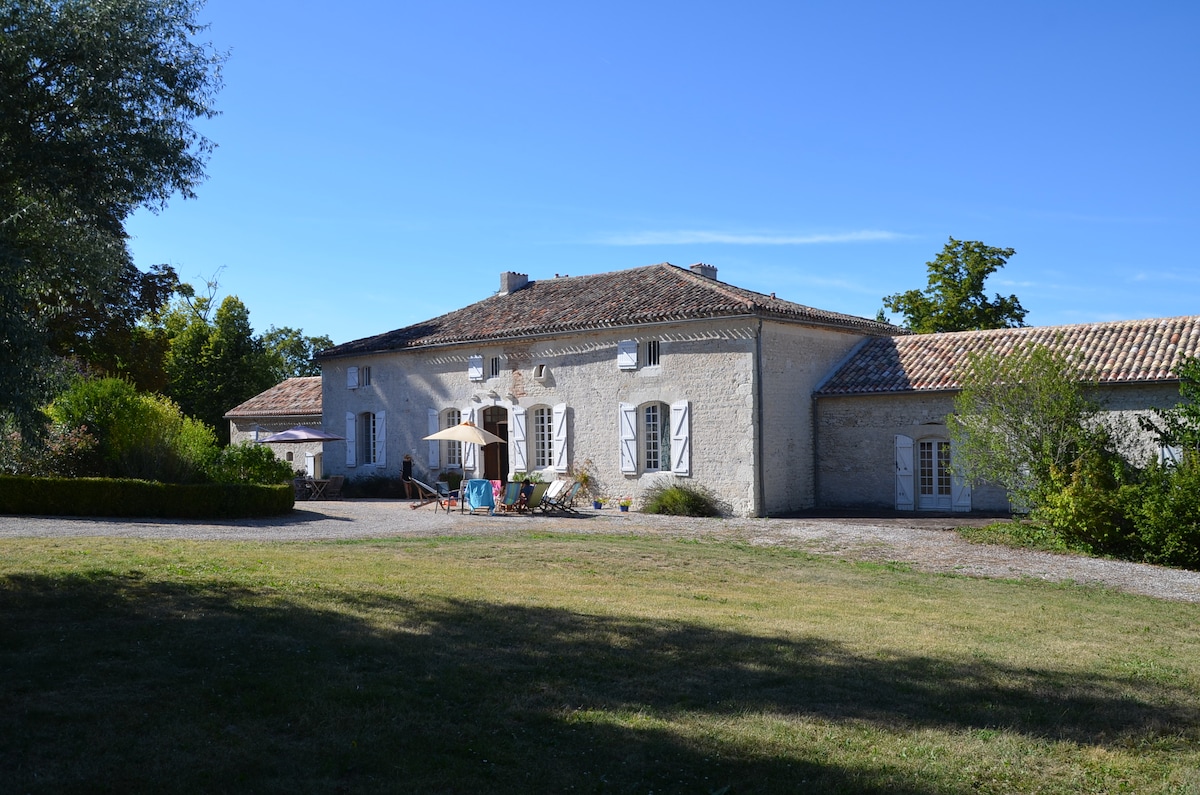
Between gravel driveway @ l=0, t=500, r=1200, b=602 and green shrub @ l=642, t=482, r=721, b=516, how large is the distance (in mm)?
548

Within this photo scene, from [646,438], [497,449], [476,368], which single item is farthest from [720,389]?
[497,449]

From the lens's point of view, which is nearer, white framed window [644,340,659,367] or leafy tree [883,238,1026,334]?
white framed window [644,340,659,367]

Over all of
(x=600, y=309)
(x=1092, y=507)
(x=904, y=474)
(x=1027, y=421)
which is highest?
(x=600, y=309)

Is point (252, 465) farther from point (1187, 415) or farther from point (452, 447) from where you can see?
point (1187, 415)

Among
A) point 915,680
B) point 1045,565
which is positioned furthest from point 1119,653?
point 1045,565

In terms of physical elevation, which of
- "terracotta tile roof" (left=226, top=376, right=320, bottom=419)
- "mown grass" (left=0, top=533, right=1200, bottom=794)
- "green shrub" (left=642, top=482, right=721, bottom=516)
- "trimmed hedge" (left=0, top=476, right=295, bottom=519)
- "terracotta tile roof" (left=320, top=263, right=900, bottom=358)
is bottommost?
"mown grass" (left=0, top=533, right=1200, bottom=794)

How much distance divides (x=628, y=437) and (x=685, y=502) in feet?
6.83

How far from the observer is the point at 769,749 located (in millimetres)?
5059

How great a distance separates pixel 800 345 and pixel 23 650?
16840 millimetres

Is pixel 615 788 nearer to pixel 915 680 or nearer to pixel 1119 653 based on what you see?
pixel 915 680

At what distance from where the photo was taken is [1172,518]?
13375 millimetres

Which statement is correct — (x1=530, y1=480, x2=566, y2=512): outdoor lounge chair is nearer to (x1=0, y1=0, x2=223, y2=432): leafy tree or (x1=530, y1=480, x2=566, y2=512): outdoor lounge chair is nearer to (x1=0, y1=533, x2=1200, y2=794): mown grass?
(x1=0, y1=533, x2=1200, y2=794): mown grass

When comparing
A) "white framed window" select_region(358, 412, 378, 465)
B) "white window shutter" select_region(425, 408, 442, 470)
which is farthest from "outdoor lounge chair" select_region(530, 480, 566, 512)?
"white framed window" select_region(358, 412, 378, 465)

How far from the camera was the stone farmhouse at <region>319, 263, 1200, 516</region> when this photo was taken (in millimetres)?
19531
